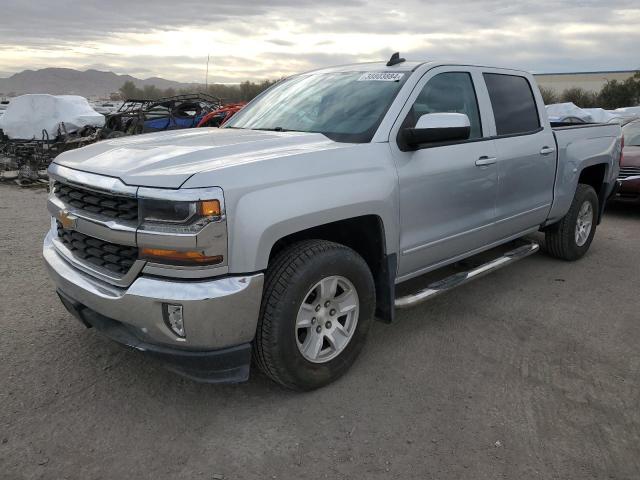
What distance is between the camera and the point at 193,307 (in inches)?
101

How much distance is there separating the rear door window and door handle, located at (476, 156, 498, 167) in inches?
13.3

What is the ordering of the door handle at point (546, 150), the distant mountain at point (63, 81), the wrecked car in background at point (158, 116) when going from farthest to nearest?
the distant mountain at point (63, 81) < the wrecked car in background at point (158, 116) < the door handle at point (546, 150)

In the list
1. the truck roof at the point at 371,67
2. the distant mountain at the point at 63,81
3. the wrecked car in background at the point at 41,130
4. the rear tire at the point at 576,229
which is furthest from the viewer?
the distant mountain at the point at 63,81

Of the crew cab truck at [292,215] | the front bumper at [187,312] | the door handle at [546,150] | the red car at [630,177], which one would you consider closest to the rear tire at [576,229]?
the door handle at [546,150]

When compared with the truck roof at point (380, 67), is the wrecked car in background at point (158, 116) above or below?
below

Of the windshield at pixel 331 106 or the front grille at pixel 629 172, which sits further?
the front grille at pixel 629 172

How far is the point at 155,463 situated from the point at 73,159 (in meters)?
1.79

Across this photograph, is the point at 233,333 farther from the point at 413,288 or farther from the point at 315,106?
the point at 413,288

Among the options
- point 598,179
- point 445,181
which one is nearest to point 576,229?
point 598,179

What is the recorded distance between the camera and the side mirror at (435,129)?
3354 mm

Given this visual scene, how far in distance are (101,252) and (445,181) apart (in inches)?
87.2

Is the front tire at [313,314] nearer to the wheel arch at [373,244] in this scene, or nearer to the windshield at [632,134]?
the wheel arch at [373,244]

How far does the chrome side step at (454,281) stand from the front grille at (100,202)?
1.76 metres

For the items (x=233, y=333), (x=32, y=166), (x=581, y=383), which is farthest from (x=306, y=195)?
(x=32, y=166)
